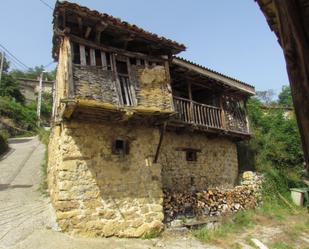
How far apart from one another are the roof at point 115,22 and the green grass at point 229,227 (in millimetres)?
5344

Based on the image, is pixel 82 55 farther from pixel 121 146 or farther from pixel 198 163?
pixel 198 163

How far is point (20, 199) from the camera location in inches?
381

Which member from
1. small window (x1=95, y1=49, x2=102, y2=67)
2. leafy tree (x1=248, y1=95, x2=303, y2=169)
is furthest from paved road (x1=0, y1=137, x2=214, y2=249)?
leafy tree (x1=248, y1=95, x2=303, y2=169)

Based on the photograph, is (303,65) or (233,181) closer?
(303,65)

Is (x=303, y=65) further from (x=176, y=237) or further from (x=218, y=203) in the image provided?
(x=218, y=203)

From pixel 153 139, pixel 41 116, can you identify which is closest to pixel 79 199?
pixel 153 139

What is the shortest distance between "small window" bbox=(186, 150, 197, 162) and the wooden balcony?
1039 millimetres

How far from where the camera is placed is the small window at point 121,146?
8.64 meters

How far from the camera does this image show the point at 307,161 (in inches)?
81.3

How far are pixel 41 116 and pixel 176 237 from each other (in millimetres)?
22810

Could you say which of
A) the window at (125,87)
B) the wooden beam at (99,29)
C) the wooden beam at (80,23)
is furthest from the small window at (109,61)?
the wooden beam at (80,23)

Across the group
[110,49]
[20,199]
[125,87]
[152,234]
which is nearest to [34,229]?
[20,199]

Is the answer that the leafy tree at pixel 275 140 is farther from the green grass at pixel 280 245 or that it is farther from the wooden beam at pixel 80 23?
the wooden beam at pixel 80 23

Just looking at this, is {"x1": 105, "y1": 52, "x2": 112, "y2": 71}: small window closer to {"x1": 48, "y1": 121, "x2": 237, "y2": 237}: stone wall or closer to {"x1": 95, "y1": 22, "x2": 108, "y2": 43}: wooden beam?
{"x1": 95, "y1": 22, "x2": 108, "y2": 43}: wooden beam
